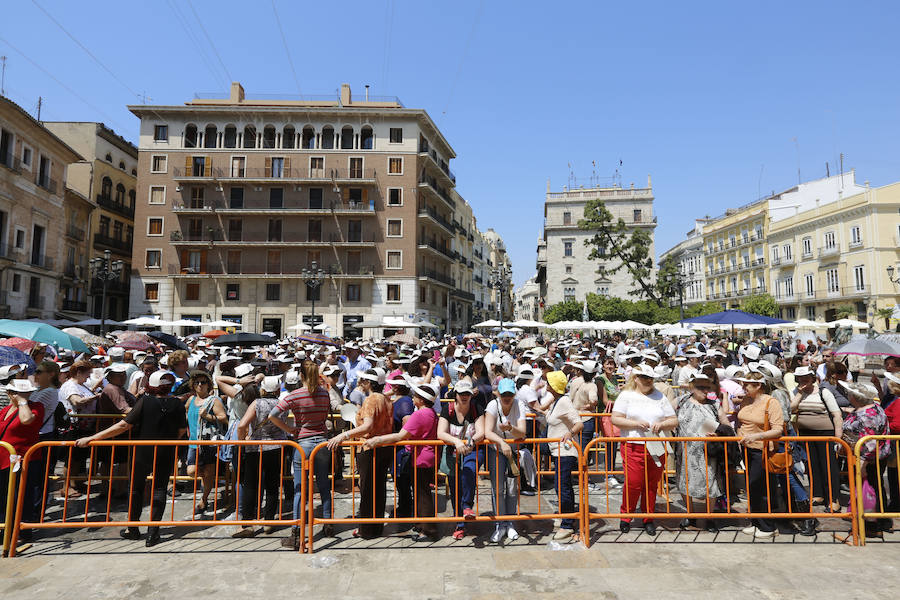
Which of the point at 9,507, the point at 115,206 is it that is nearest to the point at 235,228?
the point at 115,206

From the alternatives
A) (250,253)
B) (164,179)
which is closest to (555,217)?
Result: (250,253)

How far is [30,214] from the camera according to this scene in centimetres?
2947

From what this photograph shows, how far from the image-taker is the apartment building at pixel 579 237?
216ft

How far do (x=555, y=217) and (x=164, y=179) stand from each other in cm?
4600

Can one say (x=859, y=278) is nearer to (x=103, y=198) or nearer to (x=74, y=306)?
(x=74, y=306)

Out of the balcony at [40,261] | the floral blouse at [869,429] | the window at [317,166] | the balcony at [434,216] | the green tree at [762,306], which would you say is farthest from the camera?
the green tree at [762,306]

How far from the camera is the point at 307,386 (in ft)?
18.3

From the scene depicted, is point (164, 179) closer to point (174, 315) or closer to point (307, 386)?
point (174, 315)

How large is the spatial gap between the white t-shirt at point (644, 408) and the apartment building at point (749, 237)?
56.8 metres

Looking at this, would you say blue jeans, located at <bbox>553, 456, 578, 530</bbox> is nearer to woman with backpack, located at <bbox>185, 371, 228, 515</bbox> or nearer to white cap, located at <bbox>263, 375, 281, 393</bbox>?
white cap, located at <bbox>263, 375, 281, 393</bbox>

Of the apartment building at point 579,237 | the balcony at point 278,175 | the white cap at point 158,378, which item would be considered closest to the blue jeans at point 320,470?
the white cap at point 158,378

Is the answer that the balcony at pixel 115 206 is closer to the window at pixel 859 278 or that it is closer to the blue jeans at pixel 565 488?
the blue jeans at pixel 565 488

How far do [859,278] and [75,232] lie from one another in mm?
60322

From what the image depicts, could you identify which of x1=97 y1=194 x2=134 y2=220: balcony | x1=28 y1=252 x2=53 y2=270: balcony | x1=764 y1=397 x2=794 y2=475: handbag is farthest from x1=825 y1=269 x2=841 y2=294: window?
x1=97 y1=194 x2=134 y2=220: balcony
